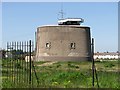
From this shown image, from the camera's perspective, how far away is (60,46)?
47469mm

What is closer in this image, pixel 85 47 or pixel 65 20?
pixel 85 47

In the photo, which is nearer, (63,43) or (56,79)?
(56,79)

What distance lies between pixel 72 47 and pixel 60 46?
1.65 metres

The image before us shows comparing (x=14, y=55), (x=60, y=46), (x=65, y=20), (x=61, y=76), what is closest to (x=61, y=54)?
(x=60, y=46)

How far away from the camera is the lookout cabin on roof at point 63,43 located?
47.0 m

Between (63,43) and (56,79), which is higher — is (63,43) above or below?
above

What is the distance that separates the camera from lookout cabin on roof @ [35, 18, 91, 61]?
47.0 meters

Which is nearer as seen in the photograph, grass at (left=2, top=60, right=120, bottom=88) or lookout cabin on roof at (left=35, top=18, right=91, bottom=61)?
grass at (left=2, top=60, right=120, bottom=88)

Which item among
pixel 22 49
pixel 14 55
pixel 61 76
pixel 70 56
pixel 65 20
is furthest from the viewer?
pixel 65 20

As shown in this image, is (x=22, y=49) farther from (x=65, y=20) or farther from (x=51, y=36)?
(x=65, y=20)

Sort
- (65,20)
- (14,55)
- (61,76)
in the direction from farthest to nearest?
(65,20) < (61,76) < (14,55)

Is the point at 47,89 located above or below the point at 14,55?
below

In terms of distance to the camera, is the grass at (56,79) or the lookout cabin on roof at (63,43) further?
the lookout cabin on roof at (63,43)

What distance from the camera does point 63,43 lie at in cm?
4766
